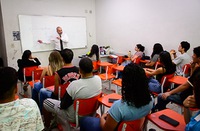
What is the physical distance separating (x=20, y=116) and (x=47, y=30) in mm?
4964

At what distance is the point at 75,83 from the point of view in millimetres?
1895

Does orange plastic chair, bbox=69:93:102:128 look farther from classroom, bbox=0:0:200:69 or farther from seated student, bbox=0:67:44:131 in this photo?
classroom, bbox=0:0:200:69

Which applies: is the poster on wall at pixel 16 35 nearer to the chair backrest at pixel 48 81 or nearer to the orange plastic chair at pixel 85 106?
the chair backrest at pixel 48 81

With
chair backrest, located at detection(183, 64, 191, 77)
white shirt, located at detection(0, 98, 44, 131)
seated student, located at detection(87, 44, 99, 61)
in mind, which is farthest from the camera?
seated student, located at detection(87, 44, 99, 61)

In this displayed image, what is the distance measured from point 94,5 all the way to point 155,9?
9.51 ft

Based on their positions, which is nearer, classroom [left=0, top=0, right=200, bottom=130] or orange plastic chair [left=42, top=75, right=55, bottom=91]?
orange plastic chair [left=42, top=75, right=55, bottom=91]

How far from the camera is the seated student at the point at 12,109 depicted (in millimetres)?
1188

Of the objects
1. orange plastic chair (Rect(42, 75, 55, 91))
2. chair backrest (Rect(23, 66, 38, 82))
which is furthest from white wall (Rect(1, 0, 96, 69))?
orange plastic chair (Rect(42, 75, 55, 91))

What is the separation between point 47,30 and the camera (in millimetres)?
5777

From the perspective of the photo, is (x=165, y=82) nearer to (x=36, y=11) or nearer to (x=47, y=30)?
(x=47, y=30)

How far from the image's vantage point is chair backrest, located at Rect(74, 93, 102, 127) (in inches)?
74.7

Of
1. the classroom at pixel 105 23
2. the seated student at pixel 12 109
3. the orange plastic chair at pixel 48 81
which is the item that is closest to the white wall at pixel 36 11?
the classroom at pixel 105 23

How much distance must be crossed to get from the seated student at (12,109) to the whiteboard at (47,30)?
4558mm

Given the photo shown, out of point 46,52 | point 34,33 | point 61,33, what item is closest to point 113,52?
point 61,33
